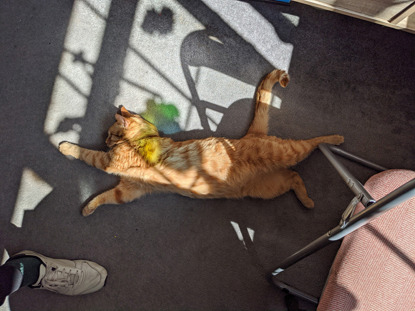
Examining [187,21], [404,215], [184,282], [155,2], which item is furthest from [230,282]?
[155,2]

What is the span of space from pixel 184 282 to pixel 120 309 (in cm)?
47

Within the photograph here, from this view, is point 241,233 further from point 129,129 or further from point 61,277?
point 61,277

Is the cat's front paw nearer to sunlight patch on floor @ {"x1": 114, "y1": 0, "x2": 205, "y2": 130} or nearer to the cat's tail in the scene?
sunlight patch on floor @ {"x1": 114, "y1": 0, "x2": 205, "y2": 130}

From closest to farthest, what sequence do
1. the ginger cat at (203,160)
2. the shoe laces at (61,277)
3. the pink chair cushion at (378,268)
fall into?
1. the pink chair cushion at (378,268)
2. the ginger cat at (203,160)
3. the shoe laces at (61,277)

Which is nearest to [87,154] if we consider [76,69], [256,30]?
[76,69]

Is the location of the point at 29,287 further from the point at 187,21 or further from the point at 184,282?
the point at 187,21

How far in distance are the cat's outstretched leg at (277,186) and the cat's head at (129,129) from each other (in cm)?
75

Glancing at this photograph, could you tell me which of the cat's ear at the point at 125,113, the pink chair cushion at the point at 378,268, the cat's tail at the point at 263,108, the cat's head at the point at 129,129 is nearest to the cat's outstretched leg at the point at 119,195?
the cat's head at the point at 129,129

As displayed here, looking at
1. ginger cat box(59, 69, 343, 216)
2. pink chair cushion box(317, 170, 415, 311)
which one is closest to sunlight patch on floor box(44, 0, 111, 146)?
ginger cat box(59, 69, 343, 216)

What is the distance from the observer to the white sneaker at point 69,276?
6.04 feet

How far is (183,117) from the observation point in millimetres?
2057

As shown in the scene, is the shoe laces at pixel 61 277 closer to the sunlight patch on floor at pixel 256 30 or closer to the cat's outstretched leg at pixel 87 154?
the cat's outstretched leg at pixel 87 154

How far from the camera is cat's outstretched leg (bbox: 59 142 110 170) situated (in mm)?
1920

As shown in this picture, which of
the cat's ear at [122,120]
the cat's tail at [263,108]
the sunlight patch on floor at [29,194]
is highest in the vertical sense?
the cat's tail at [263,108]
